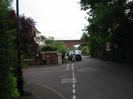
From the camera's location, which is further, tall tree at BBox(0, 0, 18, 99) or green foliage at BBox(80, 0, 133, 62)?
green foliage at BBox(80, 0, 133, 62)

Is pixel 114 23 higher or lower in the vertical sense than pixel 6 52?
higher

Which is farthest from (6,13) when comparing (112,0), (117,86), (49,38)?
(49,38)

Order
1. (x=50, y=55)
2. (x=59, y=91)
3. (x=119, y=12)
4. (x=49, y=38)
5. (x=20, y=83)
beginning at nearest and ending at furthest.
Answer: (x=20, y=83) → (x=59, y=91) → (x=119, y=12) → (x=50, y=55) → (x=49, y=38)

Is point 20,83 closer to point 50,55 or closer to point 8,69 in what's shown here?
point 8,69

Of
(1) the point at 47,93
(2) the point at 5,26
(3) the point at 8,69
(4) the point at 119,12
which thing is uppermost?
(4) the point at 119,12

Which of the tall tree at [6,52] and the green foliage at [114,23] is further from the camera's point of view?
the green foliage at [114,23]

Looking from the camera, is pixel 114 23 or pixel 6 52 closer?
pixel 6 52

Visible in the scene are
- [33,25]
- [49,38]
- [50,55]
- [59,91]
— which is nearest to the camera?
[59,91]

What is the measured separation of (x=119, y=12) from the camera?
39.5m

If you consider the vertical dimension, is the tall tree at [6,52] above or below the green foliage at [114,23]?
below

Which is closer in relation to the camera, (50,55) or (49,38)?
(50,55)

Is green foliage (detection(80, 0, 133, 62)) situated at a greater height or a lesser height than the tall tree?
greater

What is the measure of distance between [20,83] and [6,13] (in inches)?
319

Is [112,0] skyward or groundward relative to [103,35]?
skyward
